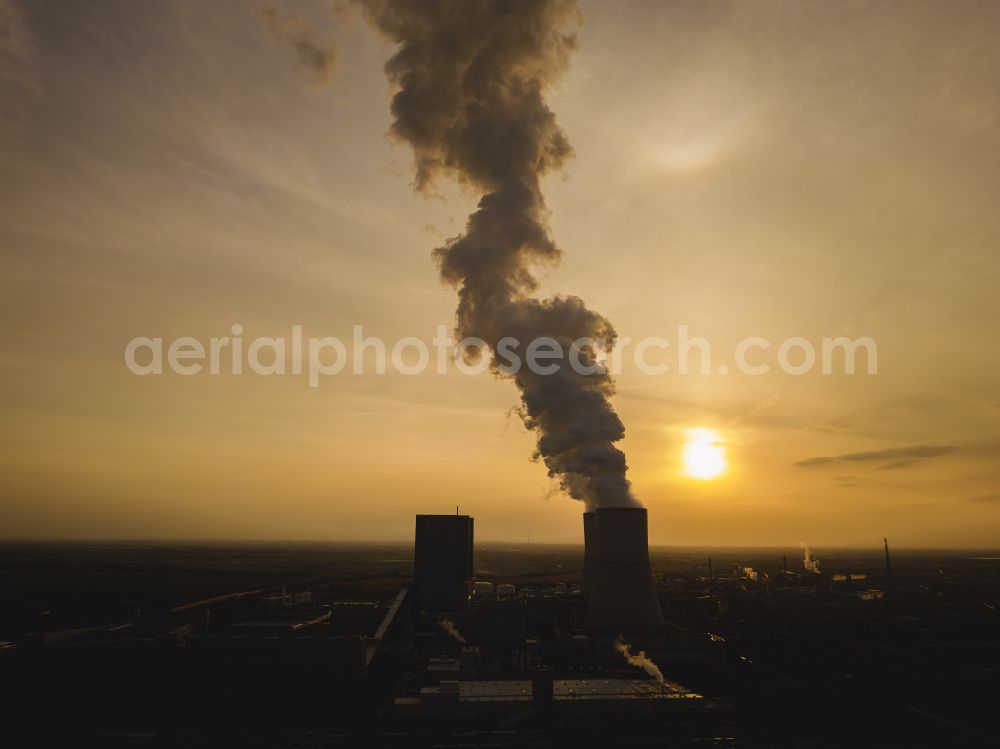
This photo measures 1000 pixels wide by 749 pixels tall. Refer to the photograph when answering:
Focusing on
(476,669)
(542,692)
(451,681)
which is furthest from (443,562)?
(542,692)

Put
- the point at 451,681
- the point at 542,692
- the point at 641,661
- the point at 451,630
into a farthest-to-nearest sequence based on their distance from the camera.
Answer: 1. the point at 451,630
2. the point at 641,661
3. the point at 451,681
4. the point at 542,692

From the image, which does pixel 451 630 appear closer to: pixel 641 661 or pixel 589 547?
pixel 589 547

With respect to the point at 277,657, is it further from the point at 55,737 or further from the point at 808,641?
the point at 808,641

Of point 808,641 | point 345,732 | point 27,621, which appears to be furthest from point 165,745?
point 808,641

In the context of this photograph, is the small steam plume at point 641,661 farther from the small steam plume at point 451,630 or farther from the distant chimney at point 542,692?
the small steam plume at point 451,630

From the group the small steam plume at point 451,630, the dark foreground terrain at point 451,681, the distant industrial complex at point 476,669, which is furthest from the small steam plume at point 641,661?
the small steam plume at point 451,630

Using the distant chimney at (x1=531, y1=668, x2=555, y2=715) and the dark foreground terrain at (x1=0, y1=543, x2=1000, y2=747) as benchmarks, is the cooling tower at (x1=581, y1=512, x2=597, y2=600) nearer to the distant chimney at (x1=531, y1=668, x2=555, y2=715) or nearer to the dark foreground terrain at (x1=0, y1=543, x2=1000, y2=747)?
the dark foreground terrain at (x1=0, y1=543, x2=1000, y2=747)
